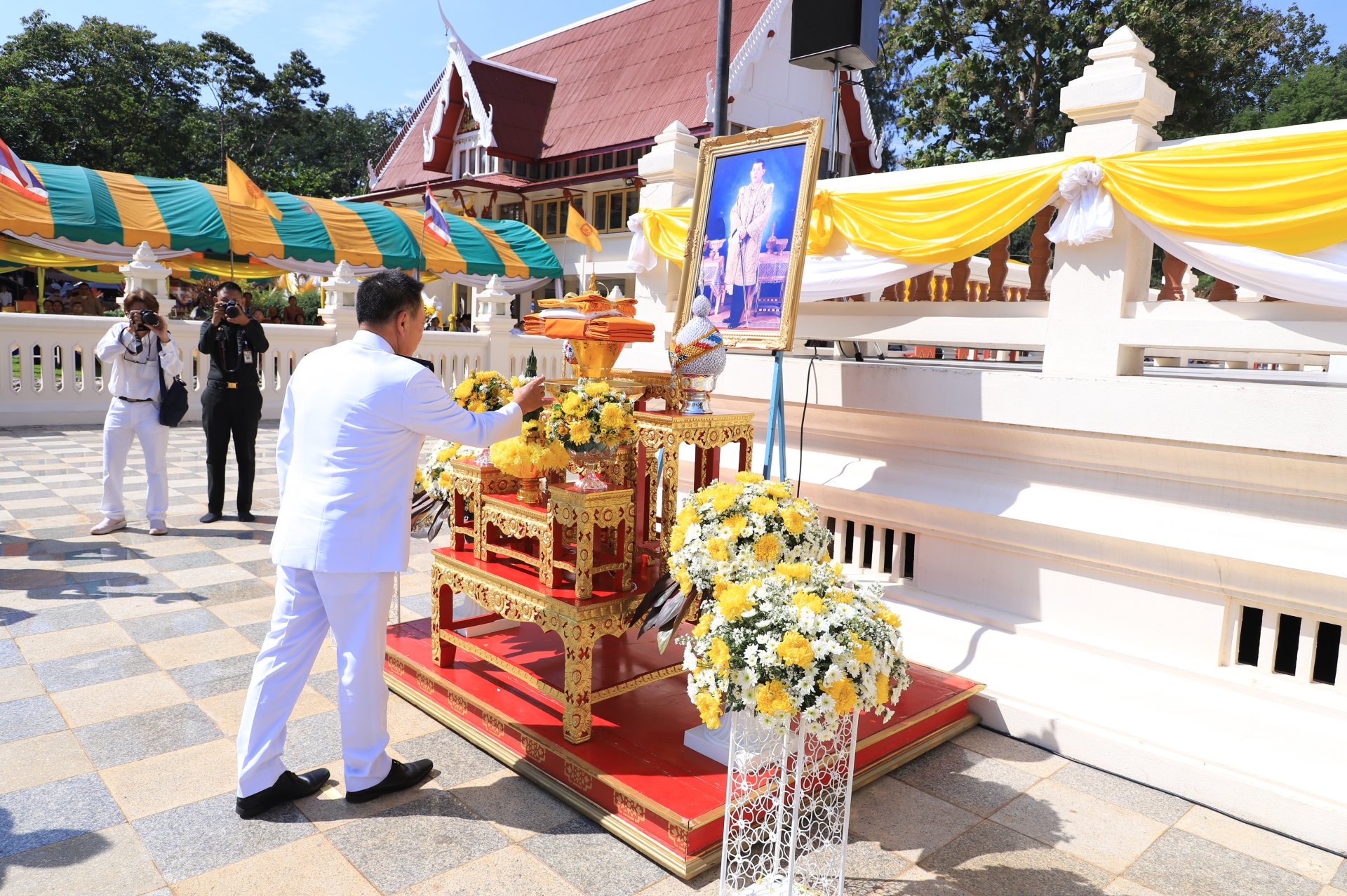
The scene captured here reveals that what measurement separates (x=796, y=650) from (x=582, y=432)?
Answer: 1.43 meters

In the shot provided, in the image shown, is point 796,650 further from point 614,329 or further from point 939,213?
point 939,213

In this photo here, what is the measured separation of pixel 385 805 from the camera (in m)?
3.07

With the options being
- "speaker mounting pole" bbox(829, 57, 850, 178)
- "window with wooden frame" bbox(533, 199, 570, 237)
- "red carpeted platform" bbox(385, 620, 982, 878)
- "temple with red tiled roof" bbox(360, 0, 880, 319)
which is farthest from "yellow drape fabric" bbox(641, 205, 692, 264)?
"window with wooden frame" bbox(533, 199, 570, 237)

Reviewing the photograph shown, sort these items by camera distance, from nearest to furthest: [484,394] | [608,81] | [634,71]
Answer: [484,394]
[634,71]
[608,81]

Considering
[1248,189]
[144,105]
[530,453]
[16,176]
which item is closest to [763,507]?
[530,453]

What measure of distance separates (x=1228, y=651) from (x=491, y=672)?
317 cm

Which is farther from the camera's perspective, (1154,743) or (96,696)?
(96,696)

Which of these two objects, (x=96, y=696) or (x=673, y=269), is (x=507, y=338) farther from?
(x=96, y=696)

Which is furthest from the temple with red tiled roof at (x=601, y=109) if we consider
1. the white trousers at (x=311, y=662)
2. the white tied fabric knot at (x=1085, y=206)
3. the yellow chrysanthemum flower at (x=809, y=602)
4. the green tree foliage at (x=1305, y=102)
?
the yellow chrysanthemum flower at (x=809, y=602)

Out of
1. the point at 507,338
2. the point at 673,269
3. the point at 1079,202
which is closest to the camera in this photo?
the point at 1079,202

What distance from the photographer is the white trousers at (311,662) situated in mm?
2916

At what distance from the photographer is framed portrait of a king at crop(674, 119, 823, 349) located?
4.26 metres

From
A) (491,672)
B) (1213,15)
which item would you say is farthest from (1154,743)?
(1213,15)

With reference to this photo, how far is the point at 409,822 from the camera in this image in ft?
9.76
